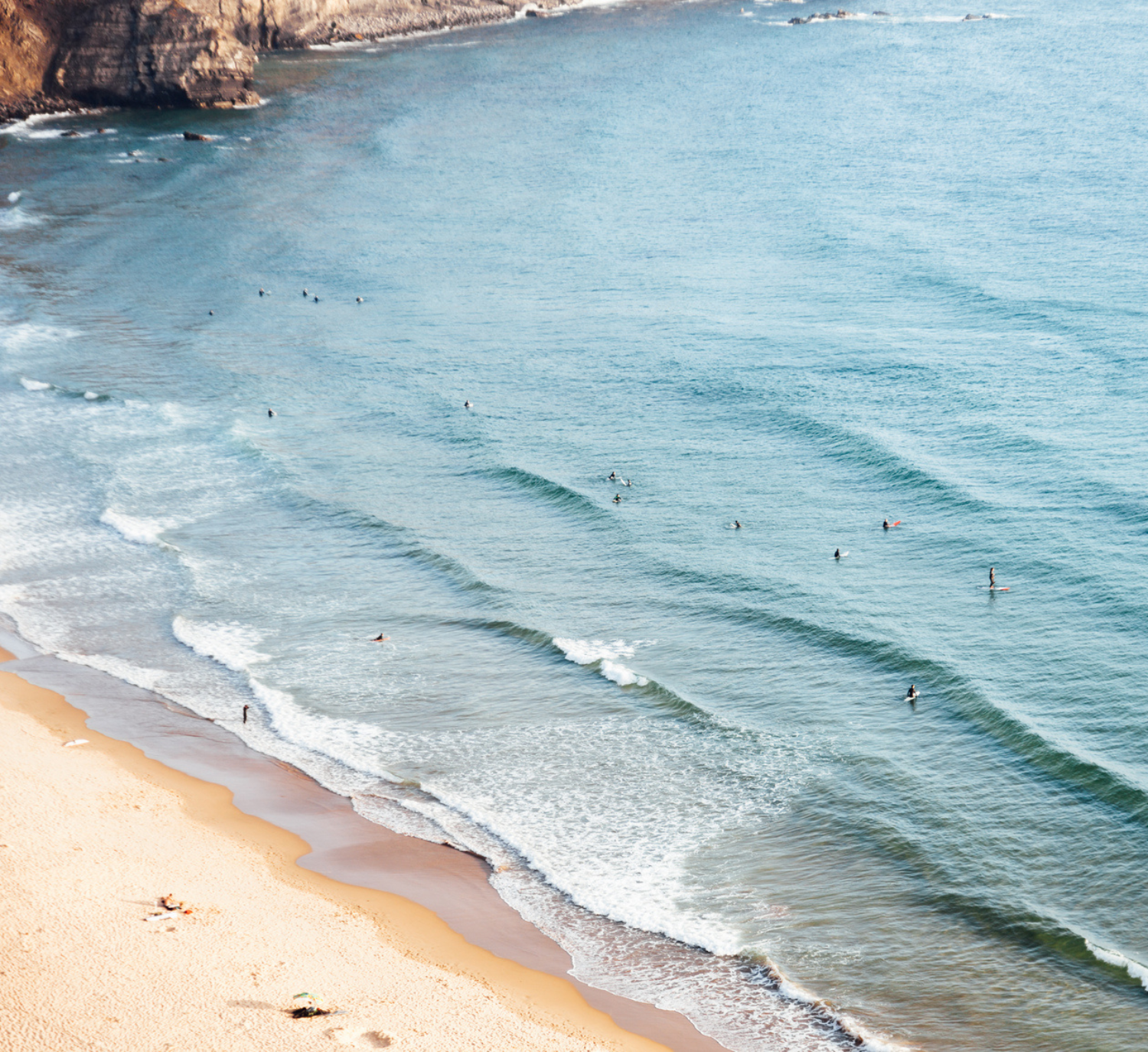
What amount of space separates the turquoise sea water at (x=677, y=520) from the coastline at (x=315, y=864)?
1003 mm

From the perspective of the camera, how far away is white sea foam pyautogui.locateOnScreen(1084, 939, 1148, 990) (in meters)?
25.3

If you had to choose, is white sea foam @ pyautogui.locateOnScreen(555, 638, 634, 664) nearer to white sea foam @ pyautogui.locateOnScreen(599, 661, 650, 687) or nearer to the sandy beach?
white sea foam @ pyautogui.locateOnScreen(599, 661, 650, 687)

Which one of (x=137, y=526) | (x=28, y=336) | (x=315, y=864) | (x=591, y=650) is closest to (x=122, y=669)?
(x=137, y=526)

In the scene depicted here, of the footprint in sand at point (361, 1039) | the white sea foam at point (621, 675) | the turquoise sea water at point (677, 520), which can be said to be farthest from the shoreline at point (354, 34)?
the footprint in sand at point (361, 1039)

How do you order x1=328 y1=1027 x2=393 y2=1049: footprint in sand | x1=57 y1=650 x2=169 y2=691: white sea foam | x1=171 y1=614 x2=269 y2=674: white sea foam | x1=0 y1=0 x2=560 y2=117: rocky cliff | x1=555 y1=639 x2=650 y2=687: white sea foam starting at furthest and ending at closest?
1. x1=0 y1=0 x2=560 y2=117: rocky cliff
2. x1=171 y1=614 x2=269 y2=674: white sea foam
3. x1=57 y1=650 x2=169 y2=691: white sea foam
4. x1=555 y1=639 x2=650 y2=687: white sea foam
5. x1=328 y1=1027 x2=393 y2=1049: footprint in sand

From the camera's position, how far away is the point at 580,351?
64500 millimetres

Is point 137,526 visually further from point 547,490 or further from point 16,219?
point 16,219

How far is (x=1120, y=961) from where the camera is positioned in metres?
25.8

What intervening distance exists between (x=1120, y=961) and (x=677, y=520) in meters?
25.0

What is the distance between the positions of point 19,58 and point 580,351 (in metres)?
79.8

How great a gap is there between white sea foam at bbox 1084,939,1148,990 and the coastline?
9160mm

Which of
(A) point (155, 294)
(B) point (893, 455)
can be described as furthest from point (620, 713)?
(A) point (155, 294)

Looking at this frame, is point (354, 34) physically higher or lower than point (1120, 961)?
higher

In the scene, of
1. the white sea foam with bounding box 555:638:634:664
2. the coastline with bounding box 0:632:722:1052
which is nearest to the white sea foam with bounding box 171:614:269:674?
the coastline with bounding box 0:632:722:1052
